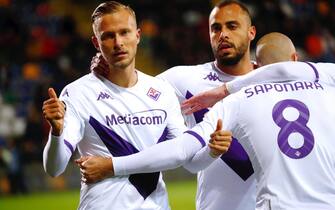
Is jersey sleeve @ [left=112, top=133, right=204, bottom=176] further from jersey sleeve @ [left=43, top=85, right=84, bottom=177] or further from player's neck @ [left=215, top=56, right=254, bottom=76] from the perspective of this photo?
player's neck @ [left=215, top=56, right=254, bottom=76]

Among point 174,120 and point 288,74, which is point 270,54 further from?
point 174,120

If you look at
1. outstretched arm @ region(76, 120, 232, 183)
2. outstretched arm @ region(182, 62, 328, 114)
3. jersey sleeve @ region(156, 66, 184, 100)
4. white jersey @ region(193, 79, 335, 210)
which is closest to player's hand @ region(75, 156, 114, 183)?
outstretched arm @ region(76, 120, 232, 183)

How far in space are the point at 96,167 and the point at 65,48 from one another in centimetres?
1235

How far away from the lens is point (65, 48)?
16281 millimetres

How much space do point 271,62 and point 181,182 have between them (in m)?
9.51

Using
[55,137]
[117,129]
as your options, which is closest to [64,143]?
[55,137]

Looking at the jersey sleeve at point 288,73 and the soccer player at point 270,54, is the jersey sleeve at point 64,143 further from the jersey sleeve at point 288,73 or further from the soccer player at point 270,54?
the jersey sleeve at point 288,73

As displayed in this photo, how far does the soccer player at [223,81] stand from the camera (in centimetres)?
495

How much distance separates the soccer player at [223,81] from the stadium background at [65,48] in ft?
20.8

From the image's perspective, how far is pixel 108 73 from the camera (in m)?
4.54

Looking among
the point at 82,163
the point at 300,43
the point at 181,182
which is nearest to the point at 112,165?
the point at 82,163

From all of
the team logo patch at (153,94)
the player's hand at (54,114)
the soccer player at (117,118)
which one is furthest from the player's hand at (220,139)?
the player's hand at (54,114)

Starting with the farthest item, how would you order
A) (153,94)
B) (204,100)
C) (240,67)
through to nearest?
(240,67)
(204,100)
(153,94)

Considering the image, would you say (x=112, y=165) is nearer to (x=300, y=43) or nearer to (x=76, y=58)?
(x=76, y=58)
